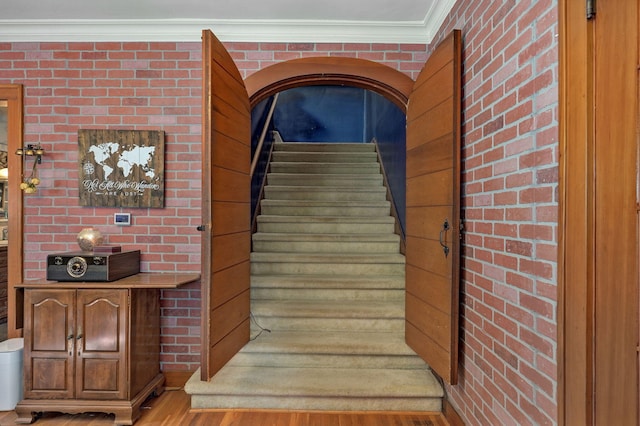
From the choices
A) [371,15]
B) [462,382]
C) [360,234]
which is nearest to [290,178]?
[360,234]

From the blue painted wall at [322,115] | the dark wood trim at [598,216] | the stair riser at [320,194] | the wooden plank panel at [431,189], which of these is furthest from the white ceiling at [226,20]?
the blue painted wall at [322,115]

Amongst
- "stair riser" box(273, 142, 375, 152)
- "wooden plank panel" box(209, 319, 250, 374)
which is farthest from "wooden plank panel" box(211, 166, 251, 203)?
"stair riser" box(273, 142, 375, 152)

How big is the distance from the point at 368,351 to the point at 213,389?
3.39 ft

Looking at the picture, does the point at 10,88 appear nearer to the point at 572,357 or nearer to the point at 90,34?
the point at 90,34

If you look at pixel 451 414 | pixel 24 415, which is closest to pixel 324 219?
pixel 451 414

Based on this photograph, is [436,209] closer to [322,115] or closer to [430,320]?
[430,320]

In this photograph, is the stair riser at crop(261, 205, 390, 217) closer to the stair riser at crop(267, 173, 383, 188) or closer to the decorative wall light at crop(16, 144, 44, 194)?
the stair riser at crop(267, 173, 383, 188)

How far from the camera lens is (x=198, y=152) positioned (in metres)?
2.66

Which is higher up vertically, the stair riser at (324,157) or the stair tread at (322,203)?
the stair riser at (324,157)

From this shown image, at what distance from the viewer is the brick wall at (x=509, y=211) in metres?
1.29

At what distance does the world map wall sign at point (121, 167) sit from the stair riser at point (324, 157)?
2.63m

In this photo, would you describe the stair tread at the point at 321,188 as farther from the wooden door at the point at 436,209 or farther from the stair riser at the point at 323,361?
the stair riser at the point at 323,361

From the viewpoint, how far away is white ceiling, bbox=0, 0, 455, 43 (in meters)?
2.35

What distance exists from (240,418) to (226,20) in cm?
257
